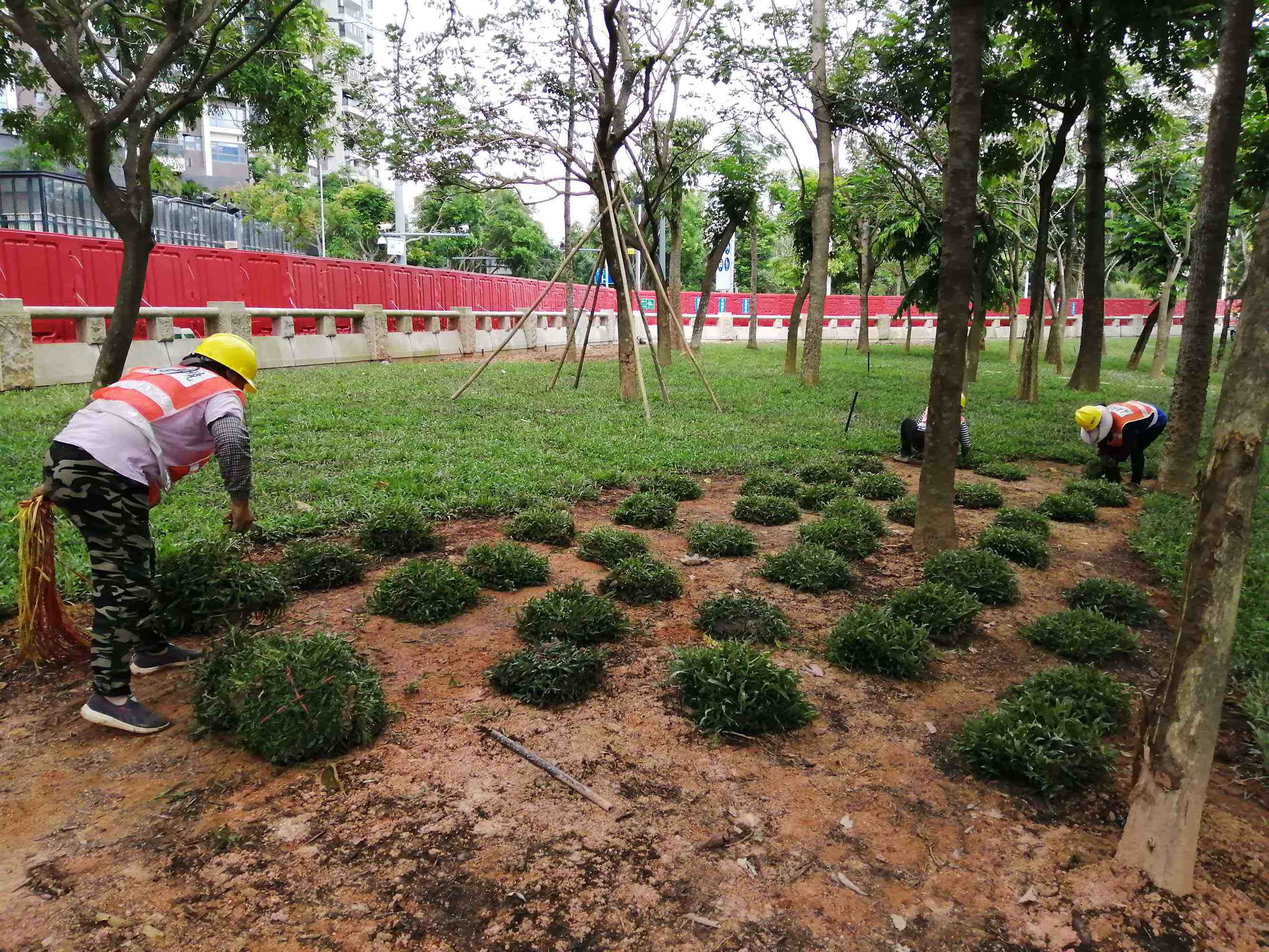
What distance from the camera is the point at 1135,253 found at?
2561 centimetres

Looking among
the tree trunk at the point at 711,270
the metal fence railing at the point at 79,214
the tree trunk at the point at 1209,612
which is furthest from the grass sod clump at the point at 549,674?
the metal fence railing at the point at 79,214

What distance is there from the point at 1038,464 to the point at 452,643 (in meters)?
7.45

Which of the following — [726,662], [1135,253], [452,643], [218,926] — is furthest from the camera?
[1135,253]

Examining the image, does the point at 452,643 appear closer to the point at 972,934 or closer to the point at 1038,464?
the point at 972,934

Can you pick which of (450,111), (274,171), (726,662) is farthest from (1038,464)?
(274,171)

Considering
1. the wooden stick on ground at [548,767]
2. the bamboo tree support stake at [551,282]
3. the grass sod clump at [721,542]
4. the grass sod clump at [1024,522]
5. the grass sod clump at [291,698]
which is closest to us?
the wooden stick on ground at [548,767]

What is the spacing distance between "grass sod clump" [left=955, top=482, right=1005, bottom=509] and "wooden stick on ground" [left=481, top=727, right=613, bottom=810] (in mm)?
5270

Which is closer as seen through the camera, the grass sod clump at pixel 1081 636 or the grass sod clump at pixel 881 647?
the grass sod clump at pixel 881 647

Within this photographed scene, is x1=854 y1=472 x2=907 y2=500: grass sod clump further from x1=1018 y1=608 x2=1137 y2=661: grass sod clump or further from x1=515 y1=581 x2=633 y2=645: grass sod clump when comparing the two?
x1=515 y1=581 x2=633 y2=645: grass sod clump

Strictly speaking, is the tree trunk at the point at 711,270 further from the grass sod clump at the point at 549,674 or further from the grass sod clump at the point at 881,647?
the grass sod clump at the point at 549,674

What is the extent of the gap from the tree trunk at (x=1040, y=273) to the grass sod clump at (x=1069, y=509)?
20.1 feet

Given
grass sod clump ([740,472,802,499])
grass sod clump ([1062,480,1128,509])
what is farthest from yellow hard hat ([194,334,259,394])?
grass sod clump ([1062,480,1128,509])

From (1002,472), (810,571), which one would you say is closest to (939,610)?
(810,571)

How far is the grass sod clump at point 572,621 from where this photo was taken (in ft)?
13.8
